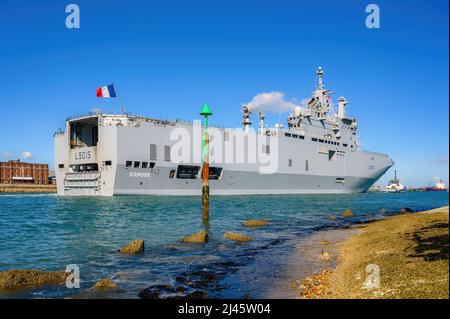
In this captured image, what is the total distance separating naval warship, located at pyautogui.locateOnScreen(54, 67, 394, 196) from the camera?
4738cm

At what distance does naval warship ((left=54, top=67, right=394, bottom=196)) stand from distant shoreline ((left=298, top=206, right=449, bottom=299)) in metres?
36.5

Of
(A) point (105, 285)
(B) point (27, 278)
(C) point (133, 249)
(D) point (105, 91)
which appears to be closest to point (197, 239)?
(C) point (133, 249)

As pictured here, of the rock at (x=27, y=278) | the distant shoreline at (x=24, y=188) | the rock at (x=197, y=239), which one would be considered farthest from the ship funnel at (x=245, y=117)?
the rock at (x=27, y=278)

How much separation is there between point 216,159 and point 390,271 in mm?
45073

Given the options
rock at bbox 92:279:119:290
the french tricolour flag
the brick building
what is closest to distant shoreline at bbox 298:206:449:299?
rock at bbox 92:279:119:290

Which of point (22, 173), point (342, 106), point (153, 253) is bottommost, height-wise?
point (153, 253)

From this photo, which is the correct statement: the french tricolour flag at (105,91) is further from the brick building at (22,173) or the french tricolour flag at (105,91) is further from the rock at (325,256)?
the brick building at (22,173)

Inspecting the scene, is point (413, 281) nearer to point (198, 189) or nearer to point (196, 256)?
point (196, 256)

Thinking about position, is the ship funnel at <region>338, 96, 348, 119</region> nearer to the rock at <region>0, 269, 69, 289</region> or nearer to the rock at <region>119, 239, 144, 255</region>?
the rock at <region>119, 239, 144, 255</region>

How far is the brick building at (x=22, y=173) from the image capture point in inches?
4313

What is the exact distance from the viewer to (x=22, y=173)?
373 feet

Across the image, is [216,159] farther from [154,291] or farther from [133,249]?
[154,291]

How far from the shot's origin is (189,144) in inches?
2092

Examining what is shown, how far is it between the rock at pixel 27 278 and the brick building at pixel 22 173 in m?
114
